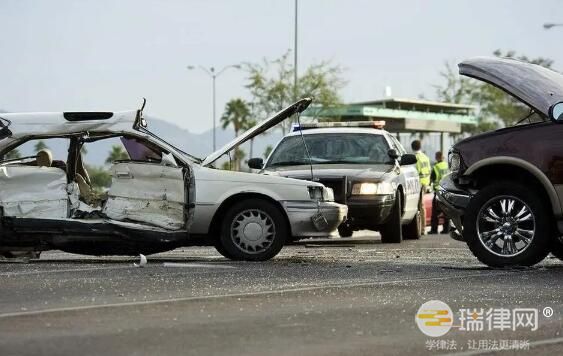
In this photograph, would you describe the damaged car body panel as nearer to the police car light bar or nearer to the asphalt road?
the asphalt road

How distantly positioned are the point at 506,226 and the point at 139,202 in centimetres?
410

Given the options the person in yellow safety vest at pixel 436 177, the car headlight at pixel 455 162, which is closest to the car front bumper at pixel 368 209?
the car headlight at pixel 455 162

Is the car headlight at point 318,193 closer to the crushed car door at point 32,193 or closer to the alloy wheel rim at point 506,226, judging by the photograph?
the alloy wheel rim at point 506,226

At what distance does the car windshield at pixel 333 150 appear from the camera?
68.4ft

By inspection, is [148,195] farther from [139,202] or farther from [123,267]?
[123,267]

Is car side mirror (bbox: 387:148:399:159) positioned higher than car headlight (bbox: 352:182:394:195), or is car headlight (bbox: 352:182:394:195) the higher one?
car side mirror (bbox: 387:148:399:159)

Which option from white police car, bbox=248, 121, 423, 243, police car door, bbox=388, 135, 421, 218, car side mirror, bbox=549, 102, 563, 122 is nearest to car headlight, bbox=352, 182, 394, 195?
white police car, bbox=248, 121, 423, 243

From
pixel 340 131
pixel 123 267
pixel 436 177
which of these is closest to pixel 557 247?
pixel 123 267

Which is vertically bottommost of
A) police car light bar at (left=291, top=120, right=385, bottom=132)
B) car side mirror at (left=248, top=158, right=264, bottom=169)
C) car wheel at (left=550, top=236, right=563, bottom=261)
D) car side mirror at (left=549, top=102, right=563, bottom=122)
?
car wheel at (left=550, top=236, right=563, bottom=261)

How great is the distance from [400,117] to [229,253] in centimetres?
7477

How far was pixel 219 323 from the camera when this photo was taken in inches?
374

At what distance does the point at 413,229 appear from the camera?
24.2m

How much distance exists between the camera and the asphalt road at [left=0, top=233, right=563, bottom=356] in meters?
8.45

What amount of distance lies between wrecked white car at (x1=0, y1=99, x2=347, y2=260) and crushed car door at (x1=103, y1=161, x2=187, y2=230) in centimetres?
1
